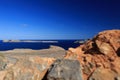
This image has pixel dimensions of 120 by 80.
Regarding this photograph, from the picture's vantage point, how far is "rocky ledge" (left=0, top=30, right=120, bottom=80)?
440 inches

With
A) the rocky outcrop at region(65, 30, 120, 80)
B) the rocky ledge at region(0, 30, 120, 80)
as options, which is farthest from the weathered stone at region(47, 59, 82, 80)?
the rocky outcrop at region(65, 30, 120, 80)

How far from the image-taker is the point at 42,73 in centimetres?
1188

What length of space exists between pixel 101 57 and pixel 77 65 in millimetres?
1854

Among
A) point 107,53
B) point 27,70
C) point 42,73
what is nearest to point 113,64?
point 107,53

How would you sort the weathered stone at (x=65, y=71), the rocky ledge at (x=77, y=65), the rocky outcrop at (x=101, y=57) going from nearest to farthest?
the weathered stone at (x=65, y=71) → the rocky ledge at (x=77, y=65) → the rocky outcrop at (x=101, y=57)

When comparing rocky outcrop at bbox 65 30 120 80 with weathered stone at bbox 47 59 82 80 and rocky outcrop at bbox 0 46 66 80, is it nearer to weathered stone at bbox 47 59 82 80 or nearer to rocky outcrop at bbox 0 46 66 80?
weathered stone at bbox 47 59 82 80

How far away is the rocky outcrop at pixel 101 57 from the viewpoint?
11.4 meters


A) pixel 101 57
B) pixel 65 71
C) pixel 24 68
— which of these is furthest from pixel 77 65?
pixel 24 68

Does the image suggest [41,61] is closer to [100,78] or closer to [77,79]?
[77,79]

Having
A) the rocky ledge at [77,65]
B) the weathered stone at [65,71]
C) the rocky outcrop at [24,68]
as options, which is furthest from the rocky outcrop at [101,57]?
the rocky outcrop at [24,68]

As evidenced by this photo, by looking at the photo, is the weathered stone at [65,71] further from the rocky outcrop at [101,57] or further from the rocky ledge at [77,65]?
the rocky outcrop at [101,57]

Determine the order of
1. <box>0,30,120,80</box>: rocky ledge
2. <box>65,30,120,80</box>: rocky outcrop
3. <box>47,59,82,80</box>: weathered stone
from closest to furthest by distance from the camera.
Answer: <box>47,59,82,80</box>: weathered stone → <box>0,30,120,80</box>: rocky ledge → <box>65,30,120,80</box>: rocky outcrop

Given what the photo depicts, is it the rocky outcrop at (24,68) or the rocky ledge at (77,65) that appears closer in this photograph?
the rocky ledge at (77,65)

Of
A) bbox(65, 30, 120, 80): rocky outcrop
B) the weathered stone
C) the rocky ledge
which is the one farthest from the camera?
bbox(65, 30, 120, 80): rocky outcrop
